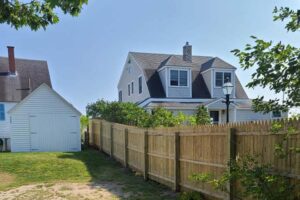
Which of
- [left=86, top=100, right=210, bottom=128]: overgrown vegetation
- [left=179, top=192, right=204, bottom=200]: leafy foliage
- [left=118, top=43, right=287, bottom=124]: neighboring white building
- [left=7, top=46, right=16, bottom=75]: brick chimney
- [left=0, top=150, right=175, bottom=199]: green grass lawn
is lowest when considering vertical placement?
[left=0, top=150, right=175, bottom=199]: green grass lawn

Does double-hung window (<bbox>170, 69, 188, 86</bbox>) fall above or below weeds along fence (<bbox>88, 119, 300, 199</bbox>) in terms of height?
above

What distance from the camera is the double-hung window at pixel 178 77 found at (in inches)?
843

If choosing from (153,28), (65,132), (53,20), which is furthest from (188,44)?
(53,20)

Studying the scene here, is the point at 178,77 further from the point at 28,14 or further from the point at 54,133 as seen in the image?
the point at 28,14

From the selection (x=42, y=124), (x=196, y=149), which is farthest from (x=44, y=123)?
(x=196, y=149)

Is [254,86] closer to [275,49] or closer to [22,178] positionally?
[275,49]

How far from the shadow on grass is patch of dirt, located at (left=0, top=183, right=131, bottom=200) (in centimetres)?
16

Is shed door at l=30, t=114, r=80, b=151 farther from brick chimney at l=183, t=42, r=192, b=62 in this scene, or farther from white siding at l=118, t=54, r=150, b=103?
brick chimney at l=183, t=42, r=192, b=62

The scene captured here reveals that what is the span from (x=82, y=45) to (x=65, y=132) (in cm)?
590

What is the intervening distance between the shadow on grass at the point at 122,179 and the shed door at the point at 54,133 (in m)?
3.80

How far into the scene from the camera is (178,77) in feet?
70.8

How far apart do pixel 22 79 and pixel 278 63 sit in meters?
23.2

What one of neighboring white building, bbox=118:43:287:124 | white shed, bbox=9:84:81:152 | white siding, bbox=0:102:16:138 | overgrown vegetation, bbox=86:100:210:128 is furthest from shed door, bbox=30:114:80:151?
neighboring white building, bbox=118:43:287:124

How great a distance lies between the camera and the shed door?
18.1m
